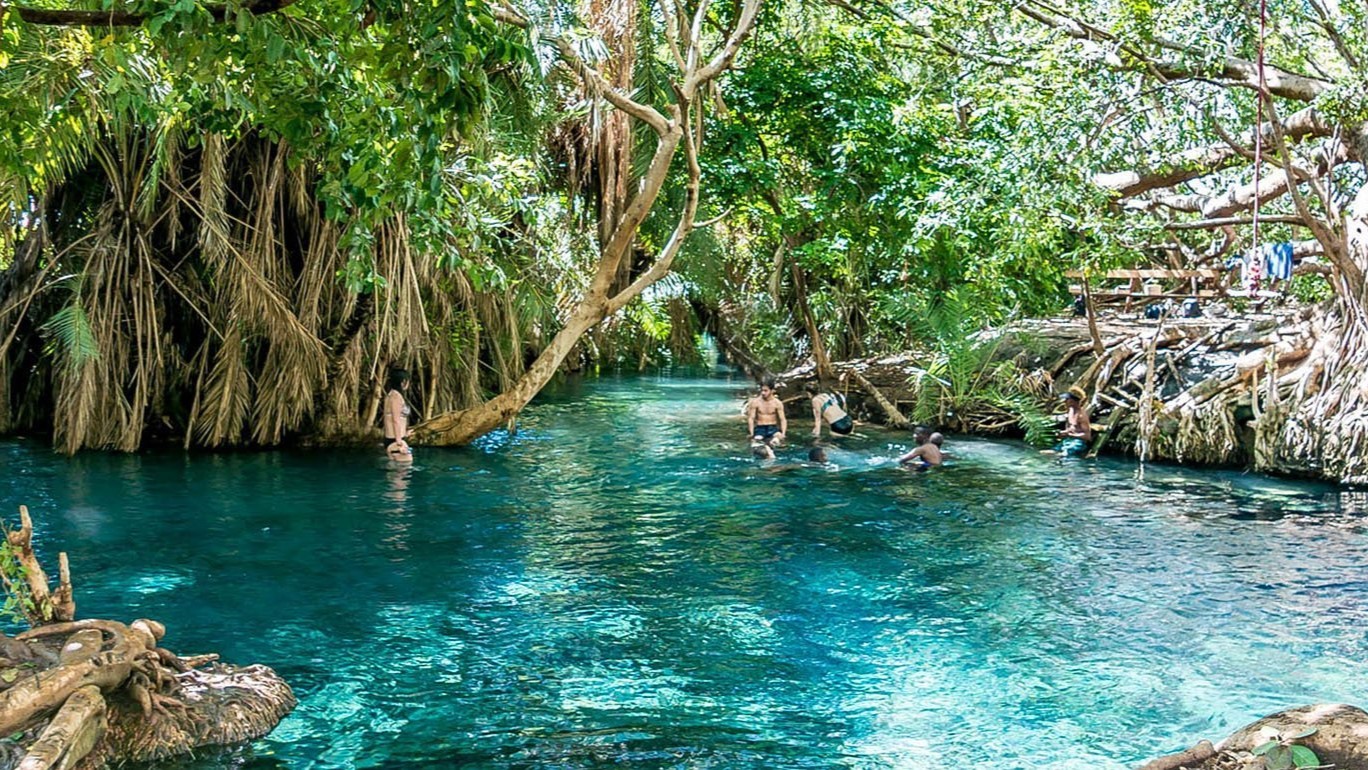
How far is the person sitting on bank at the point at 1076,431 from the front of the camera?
1789 cm

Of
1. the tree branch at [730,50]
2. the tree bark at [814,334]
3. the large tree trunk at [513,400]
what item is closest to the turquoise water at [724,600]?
the large tree trunk at [513,400]

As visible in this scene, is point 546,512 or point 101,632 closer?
point 101,632

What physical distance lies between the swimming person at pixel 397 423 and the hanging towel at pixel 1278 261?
428 inches

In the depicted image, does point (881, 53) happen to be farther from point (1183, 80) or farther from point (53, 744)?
point (53, 744)

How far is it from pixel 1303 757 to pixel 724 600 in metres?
5.49

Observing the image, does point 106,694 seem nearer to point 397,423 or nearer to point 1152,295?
point 397,423

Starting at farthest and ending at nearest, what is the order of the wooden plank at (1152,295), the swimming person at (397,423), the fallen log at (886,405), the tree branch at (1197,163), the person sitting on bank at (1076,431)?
the wooden plank at (1152,295)
the fallen log at (886,405)
the person sitting on bank at (1076,431)
the swimming person at (397,423)
the tree branch at (1197,163)

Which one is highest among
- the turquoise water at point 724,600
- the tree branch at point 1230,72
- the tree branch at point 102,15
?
the tree branch at point 1230,72

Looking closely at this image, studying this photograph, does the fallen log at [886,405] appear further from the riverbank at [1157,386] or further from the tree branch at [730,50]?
the tree branch at [730,50]

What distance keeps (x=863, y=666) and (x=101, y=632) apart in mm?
4366

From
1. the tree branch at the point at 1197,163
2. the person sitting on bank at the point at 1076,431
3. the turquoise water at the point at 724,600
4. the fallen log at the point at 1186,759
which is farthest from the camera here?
the person sitting on bank at the point at 1076,431

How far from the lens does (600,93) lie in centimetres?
1446

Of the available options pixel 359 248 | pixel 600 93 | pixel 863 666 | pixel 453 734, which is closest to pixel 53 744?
pixel 453 734

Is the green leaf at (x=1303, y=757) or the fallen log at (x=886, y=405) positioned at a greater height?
the fallen log at (x=886, y=405)
